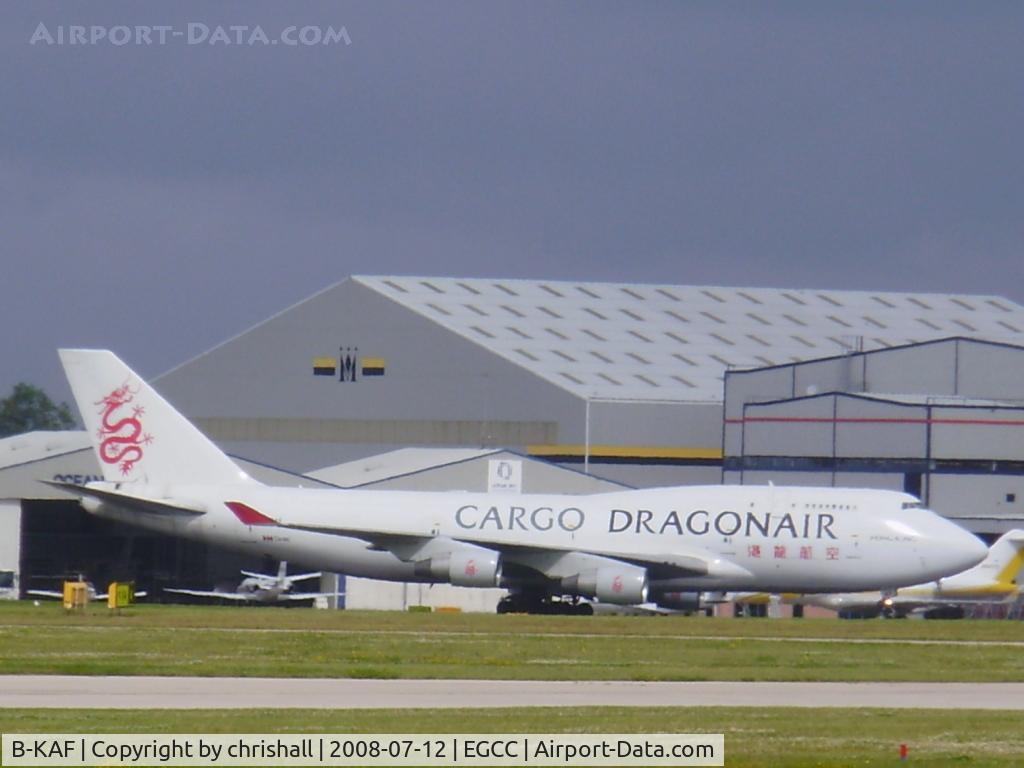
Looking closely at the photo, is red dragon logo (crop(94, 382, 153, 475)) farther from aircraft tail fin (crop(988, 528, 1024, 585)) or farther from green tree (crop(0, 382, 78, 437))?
green tree (crop(0, 382, 78, 437))

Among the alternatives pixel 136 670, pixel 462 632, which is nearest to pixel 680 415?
pixel 462 632

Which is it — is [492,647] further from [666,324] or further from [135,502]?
[666,324]

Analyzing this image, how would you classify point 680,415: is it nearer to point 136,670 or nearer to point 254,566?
point 254,566

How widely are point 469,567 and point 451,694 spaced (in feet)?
81.2

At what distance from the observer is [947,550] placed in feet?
167

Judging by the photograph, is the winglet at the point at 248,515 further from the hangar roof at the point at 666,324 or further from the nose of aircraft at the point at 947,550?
the hangar roof at the point at 666,324

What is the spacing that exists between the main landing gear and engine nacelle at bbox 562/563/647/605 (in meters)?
2.23

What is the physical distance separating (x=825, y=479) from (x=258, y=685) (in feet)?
159

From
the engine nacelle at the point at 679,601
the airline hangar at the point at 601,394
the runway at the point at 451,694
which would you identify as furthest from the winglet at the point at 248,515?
the runway at the point at 451,694

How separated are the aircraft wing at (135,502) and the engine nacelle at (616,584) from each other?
10.7 meters

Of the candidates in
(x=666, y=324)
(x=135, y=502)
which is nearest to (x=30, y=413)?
(x=666, y=324)

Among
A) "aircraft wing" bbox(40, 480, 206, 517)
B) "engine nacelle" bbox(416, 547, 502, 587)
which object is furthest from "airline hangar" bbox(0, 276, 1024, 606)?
"engine nacelle" bbox(416, 547, 502, 587)

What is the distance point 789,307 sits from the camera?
106 metres

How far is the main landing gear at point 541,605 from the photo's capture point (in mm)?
53312
